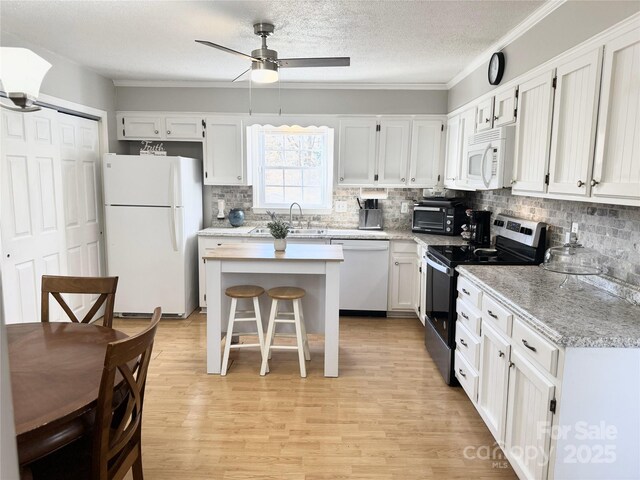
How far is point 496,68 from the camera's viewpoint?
3178mm

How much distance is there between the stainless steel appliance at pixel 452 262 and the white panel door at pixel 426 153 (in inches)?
48.5

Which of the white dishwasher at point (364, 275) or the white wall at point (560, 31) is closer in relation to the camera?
the white wall at point (560, 31)

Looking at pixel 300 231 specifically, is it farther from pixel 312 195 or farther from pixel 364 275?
pixel 364 275

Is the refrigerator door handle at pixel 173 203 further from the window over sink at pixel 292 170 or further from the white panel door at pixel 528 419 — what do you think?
the white panel door at pixel 528 419

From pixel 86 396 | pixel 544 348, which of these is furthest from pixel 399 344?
pixel 86 396

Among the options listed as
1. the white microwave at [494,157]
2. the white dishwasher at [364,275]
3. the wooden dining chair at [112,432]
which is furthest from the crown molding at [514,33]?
the wooden dining chair at [112,432]

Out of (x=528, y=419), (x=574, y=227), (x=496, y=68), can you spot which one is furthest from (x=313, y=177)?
(x=528, y=419)

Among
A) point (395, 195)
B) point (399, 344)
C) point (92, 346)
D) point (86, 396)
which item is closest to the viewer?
point (86, 396)

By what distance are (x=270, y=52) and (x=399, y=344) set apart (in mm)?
2619

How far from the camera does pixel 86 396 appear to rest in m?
1.45

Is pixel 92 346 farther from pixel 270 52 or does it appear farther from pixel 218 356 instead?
pixel 270 52

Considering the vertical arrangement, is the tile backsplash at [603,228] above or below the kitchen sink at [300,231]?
above

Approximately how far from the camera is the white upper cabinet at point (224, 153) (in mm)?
4613

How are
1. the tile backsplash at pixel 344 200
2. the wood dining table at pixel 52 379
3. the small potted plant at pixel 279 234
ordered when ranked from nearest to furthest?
1. the wood dining table at pixel 52 379
2. the small potted plant at pixel 279 234
3. the tile backsplash at pixel 344 200
